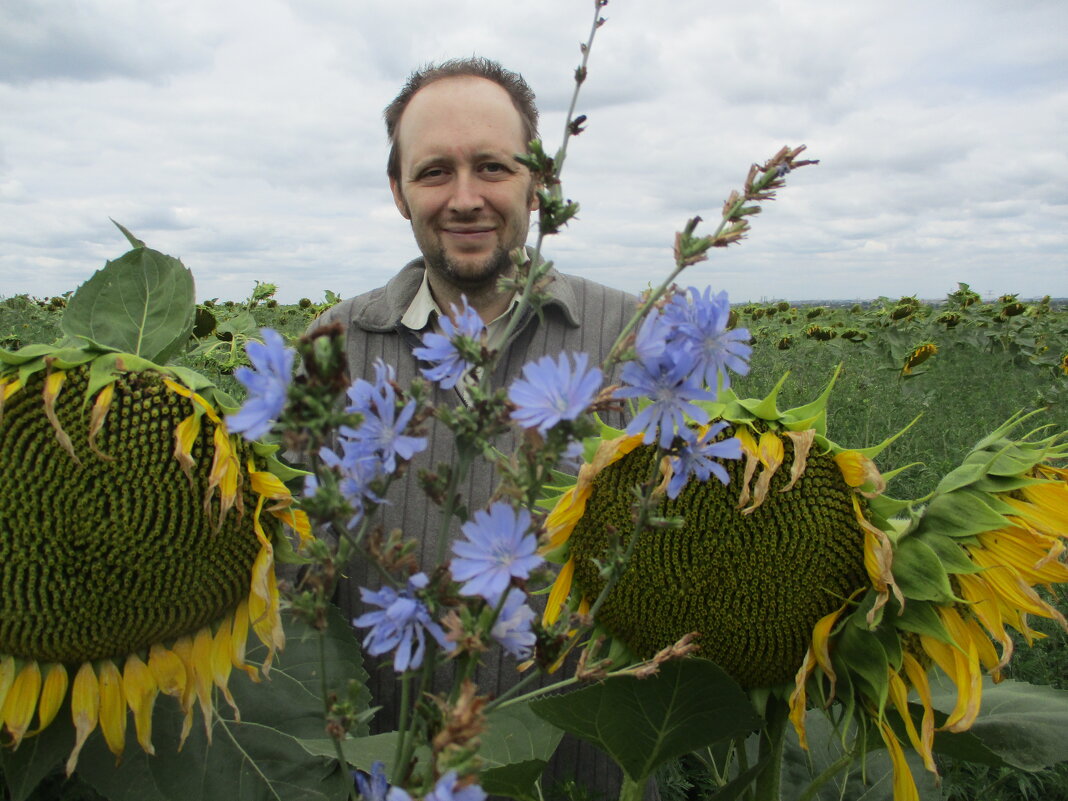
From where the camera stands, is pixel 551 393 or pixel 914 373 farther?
pixel 914 373

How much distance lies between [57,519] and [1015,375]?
32.4 ft

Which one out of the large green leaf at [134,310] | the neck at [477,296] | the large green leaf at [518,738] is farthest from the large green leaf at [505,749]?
the neck at [477,296]

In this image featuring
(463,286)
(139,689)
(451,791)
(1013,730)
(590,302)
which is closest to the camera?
(451,791)

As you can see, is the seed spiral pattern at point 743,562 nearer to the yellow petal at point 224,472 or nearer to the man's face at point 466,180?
the yellow petal at point 224,472

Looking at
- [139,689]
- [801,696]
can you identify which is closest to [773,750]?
[801,696]

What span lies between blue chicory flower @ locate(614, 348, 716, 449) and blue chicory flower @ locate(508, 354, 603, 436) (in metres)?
0.06

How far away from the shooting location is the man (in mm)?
2467

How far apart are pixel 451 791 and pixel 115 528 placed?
2.47 feet

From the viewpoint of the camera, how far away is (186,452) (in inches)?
42.6

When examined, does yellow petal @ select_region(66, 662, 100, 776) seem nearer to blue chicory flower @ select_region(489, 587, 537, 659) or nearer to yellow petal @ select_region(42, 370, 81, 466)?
yellow petal @ select_region(42, 370, 81, 466)

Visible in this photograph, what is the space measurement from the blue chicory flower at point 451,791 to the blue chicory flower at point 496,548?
0.37 feet

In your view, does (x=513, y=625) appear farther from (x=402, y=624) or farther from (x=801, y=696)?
(x=801, y=696)

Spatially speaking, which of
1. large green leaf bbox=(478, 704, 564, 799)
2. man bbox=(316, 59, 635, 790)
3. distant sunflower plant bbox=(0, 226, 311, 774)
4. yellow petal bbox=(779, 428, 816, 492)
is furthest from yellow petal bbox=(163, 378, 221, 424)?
man bbox=(316, 59, 635, 790)

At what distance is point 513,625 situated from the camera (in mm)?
644
